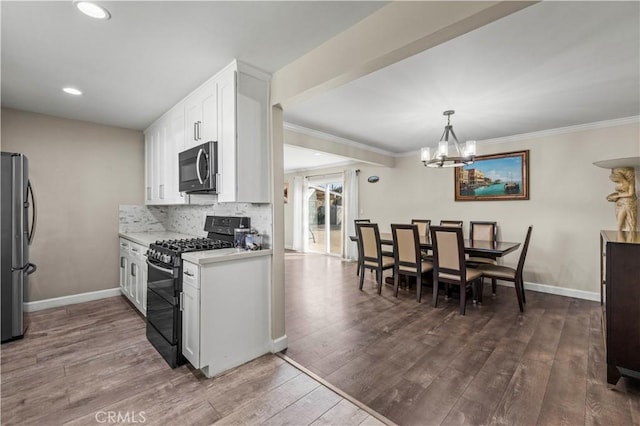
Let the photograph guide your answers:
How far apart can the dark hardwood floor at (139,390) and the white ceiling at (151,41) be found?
2.39m

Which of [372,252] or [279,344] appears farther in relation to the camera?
[372,252]

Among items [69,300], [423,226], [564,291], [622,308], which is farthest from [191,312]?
[564,291]

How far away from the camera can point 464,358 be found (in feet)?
7.97

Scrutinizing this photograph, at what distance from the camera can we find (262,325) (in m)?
2.46

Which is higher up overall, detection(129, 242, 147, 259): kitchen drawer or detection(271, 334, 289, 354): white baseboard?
detection(129, 242, 147, 259): kitchen drawer

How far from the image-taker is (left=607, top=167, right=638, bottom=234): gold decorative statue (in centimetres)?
299

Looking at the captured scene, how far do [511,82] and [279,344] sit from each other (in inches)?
127

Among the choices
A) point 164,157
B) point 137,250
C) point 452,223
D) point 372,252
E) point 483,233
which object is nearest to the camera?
point 137,250

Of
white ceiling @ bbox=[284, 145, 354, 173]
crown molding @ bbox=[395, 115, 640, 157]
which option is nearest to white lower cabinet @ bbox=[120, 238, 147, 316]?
white ceiling @ bbox=[284, 145, 354, 173]

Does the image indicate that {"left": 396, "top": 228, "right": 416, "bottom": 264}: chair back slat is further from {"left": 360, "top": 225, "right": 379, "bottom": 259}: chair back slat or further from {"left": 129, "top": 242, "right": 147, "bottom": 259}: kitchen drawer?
{"left": 129, "top": 242, "right": 147, "bottom": 259}: kitchen drawer

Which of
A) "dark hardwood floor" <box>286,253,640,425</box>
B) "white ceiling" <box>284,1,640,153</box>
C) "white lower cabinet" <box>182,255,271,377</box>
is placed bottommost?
"dark hardwood floor" <box>286,253,640,425</box>

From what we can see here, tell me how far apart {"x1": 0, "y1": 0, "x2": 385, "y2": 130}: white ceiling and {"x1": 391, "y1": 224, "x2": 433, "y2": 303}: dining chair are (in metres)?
2.63

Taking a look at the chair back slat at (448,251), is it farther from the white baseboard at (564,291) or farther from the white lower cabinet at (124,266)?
the white lower cabinet at (124,266)

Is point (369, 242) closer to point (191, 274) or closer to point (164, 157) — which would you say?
point (191, 274)
